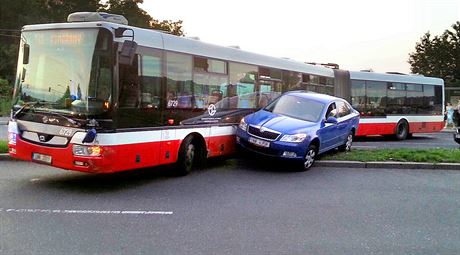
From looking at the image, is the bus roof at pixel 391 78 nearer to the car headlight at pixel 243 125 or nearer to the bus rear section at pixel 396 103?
the bus rear section at pixel 396 103

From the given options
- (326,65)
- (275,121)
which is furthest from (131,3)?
(275,121)

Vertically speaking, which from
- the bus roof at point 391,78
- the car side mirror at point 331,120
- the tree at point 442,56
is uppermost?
the tree at point 442,56

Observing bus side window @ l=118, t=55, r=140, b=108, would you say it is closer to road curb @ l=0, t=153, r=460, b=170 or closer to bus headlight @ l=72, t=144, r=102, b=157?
bus headlight @ l=72, t=144, r=102, b=157

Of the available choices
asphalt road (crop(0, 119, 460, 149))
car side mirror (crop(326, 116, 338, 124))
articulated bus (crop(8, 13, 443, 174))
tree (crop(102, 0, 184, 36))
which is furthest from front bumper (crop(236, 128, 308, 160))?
tree (crop(102, 0, 184, 36))

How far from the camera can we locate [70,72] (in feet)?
26.1

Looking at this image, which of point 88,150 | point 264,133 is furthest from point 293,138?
point 88,150

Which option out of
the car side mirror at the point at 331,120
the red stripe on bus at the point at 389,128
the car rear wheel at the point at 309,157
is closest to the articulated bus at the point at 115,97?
the car rear wheel at the point at 309,157

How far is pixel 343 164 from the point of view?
38.5 feet

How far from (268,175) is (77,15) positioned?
5.01 metres

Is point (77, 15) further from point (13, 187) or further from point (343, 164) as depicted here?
point (343, 164)

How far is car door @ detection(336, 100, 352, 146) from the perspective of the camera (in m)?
12.9

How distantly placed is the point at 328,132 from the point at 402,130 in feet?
35.7

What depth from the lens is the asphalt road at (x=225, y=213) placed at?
5.47 m

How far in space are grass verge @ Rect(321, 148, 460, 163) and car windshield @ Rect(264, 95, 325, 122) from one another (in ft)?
4.20
